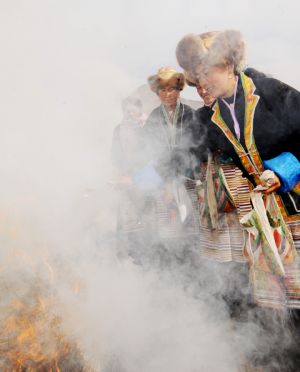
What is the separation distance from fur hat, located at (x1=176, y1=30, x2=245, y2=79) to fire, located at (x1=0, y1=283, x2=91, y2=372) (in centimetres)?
237

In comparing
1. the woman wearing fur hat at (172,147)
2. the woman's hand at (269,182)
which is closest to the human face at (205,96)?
the woman wearing fur hat at (172,147)

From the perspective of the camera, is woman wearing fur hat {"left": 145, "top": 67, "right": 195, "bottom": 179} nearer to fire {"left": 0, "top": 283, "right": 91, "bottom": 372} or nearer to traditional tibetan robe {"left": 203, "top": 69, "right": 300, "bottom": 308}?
traditional tibetan robe {"left": 203, "top": 69, "right": 300, "bottom": 308}

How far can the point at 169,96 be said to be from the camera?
306cm

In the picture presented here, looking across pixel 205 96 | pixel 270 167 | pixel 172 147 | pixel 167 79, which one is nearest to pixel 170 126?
pixel 172 147

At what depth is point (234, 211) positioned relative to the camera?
2545mm

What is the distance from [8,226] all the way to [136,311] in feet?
5.33

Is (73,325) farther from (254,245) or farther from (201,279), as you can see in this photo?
(254,245)

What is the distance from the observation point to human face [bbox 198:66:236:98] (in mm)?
2082

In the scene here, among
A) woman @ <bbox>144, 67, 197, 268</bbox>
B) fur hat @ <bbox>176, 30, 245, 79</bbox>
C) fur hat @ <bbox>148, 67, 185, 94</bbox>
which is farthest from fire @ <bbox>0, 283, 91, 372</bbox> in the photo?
fur hat @ <bbox>176, 30, 245, 79</bbox>

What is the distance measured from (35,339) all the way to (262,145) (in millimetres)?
2363

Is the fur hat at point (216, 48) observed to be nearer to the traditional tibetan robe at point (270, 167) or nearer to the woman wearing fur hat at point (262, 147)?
the woman wearing fur hat at point (262, 147)

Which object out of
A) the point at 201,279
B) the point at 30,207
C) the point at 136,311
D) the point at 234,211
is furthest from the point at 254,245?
the point at 30,207

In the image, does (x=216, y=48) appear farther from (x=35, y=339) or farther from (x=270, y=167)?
(x=35, y=339)

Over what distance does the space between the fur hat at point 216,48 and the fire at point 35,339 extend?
93.2 inches
